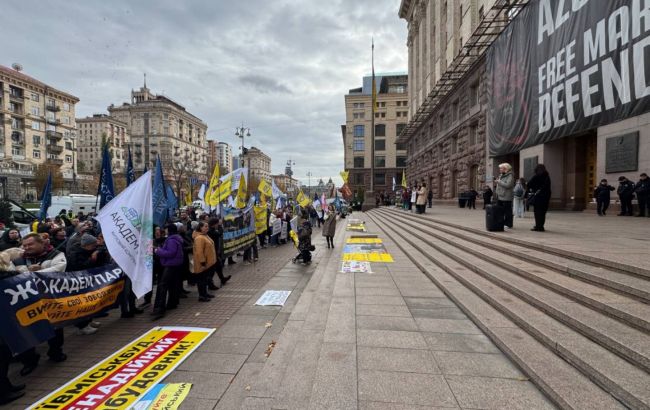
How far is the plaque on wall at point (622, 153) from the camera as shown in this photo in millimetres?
10976

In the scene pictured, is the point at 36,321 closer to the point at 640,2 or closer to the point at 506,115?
the point at 640,2

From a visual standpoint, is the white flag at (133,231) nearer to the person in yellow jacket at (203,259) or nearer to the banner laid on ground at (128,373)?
the banner laid on ground at (128,373)

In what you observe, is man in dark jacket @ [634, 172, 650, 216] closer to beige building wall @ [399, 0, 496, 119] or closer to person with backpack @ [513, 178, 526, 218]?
person with backpack @ [513, 178, 526, 218]

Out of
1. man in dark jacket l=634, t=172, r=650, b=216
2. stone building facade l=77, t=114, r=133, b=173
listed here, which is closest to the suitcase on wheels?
man in dark jacket l=634, t=172, r=650, b=216

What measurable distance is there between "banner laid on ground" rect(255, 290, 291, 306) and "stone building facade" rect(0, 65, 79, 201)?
60.3 meters

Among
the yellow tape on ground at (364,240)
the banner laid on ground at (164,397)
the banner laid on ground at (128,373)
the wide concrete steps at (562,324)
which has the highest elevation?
the wide concrete steps at (562,324)

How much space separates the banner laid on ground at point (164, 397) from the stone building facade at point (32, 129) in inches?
2455

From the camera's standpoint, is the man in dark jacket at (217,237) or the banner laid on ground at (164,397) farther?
the man in dark jacket at (217,237)

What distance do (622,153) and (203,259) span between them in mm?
14673

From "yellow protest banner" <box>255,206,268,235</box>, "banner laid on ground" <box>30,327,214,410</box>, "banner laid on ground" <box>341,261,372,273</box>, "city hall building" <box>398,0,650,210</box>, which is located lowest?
"banner laid on ground" <box>30,327,214,410</box>

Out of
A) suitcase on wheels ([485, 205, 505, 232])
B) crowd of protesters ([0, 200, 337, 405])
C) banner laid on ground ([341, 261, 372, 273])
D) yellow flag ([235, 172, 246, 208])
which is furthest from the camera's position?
yellow flag ([235, 172, 246, 208])

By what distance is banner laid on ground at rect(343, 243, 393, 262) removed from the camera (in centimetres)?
973

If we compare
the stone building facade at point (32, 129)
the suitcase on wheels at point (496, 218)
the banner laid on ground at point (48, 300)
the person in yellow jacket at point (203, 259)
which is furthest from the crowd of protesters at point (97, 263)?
the stone building facade at point (32, 129)

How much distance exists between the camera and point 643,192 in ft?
33.8
